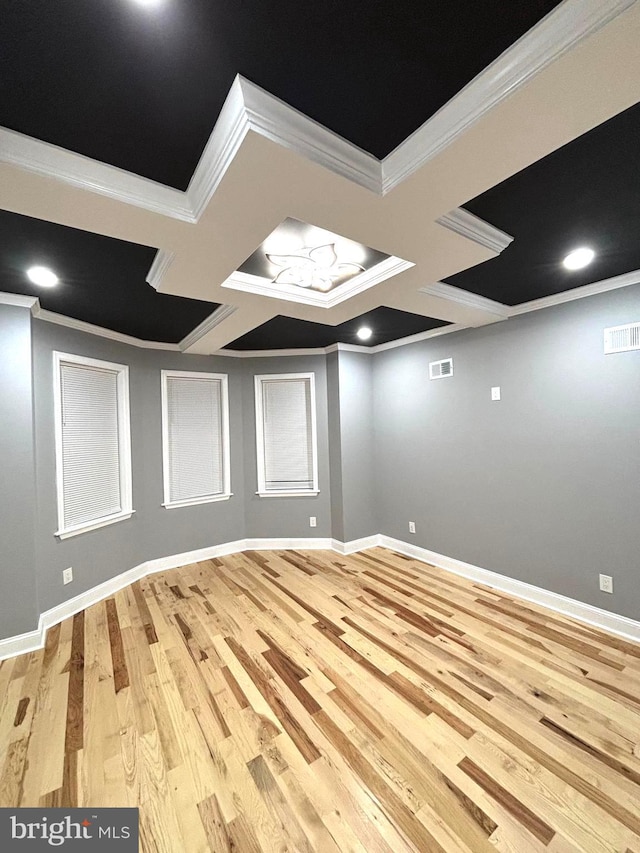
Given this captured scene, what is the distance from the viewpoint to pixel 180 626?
282 centimetres

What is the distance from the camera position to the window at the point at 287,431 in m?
4.59

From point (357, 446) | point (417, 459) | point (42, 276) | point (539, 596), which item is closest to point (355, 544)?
point (357, 446)

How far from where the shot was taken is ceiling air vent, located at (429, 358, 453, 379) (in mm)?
3762

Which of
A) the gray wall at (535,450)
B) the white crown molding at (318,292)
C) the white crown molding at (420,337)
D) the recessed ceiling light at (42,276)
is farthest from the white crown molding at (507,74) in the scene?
the white crown molding at (420,337)

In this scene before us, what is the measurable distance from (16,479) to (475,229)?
138 inches

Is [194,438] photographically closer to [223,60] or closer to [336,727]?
[336,727]

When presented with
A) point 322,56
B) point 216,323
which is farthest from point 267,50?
point 216,323

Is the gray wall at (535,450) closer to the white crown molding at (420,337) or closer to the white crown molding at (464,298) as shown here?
the white crown molding at (420,337)

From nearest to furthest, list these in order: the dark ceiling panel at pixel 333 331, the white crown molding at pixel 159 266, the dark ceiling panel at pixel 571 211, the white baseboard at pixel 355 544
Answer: the dark ceiling panel at pixel 571 211
the white crown molding at pixel 159 266
the dark ceiling panel at pixel 333 331
the white baseboard at pixel 355 544

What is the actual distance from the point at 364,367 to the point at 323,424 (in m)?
0.94

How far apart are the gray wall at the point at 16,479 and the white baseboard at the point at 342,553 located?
22 cm

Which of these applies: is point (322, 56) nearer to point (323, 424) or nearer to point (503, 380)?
point (503, 380)

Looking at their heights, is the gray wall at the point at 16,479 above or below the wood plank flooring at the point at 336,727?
above

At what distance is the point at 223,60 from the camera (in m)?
1.00
